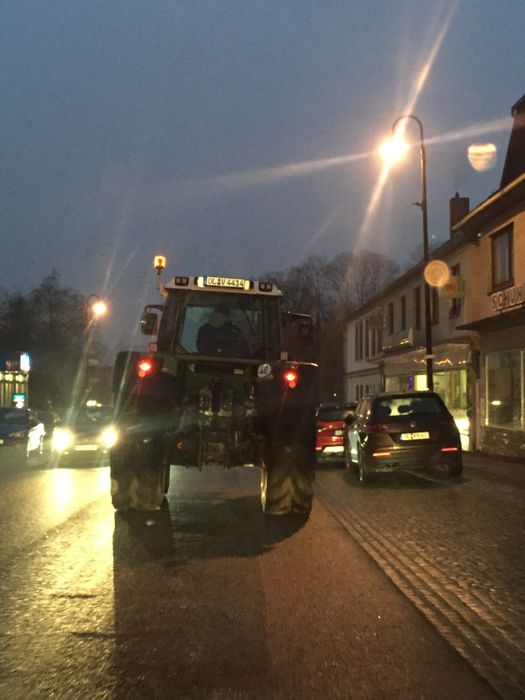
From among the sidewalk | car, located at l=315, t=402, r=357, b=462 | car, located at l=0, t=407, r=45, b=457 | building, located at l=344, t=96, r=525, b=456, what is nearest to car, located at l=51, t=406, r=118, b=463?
car, located at l=0, t=407, r=45, b=457

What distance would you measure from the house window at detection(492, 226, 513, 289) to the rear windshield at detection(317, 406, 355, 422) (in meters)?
5.65

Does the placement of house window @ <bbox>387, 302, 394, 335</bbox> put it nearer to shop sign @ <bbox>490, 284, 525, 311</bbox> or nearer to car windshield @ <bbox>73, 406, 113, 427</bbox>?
shop sign @ <bbox>490, 284, 525, 311</bbox>

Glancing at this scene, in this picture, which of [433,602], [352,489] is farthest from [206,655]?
[352,489]

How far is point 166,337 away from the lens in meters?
10.4

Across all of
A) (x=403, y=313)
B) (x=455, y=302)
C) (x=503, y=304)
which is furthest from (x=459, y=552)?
(x=403, y=313)

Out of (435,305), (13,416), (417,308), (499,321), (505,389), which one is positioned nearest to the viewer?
(499,321)

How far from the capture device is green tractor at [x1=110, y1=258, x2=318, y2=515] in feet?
31.8

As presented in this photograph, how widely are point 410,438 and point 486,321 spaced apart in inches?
337

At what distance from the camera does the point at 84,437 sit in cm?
2038

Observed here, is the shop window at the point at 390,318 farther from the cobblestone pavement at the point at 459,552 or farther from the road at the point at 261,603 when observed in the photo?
the road at the point at 261,603

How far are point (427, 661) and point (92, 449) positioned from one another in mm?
16568

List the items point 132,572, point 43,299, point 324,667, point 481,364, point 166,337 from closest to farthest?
point 324,667 < point 132,572 < point 166,337 < point 481,364 < point 43,299

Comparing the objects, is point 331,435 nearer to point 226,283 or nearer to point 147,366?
point 226,283

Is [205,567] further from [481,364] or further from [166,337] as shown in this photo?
[481,364]
